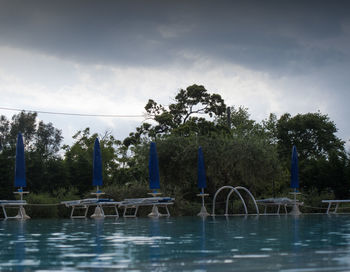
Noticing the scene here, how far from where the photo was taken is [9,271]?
457 cm

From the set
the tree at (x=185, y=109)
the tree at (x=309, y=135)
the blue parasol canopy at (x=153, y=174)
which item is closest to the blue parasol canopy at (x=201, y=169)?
the blue parasol canopy at (x=153, y=174)

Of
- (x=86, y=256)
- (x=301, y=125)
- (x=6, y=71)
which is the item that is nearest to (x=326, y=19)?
(x=86, y=256)

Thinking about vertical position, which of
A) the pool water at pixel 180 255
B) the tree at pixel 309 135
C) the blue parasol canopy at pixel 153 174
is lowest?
the pool water at pixel 180 255

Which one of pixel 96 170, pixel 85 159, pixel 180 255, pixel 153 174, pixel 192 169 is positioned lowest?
pixel 180 255

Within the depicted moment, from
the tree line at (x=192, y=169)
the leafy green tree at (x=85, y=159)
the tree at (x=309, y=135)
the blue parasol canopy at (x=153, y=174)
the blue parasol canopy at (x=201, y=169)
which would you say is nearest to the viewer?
the blue parasol canopy at (x=153, y=174)

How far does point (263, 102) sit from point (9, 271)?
28.9m

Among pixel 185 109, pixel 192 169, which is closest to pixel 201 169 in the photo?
pixel 192 169

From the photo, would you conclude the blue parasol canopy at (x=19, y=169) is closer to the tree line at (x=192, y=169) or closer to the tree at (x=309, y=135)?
the tree line at (x=192, y=169)

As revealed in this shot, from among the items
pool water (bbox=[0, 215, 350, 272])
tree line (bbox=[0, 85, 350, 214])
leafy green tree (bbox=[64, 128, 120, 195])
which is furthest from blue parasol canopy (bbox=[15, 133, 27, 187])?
pool water (bbox=[0, 215, 350, 272])

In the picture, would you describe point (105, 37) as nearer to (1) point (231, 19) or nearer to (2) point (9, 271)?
(1) point (231, 19)

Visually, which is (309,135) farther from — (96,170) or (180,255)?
(180,255)

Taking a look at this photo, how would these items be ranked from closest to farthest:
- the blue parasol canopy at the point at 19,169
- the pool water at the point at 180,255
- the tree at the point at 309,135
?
the pool water at the point at 180,255, the blue parasol canopy at the point at 19,169, the tree at the point at 309,135

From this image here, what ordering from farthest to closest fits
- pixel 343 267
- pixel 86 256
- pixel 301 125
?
pixel 301 125 → pixel 86 256 → pixel 343 267

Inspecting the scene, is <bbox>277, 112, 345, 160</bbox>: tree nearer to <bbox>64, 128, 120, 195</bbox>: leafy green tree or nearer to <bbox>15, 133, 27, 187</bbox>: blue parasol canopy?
<bbox>64, 128, 120, 195</bbox>: leafy green tree
